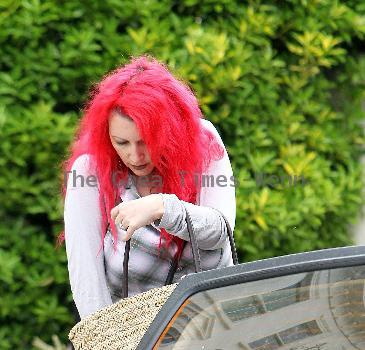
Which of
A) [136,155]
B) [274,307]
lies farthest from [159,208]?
[274,307]

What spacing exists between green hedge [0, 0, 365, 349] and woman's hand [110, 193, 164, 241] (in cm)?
196

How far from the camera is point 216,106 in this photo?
5348mm

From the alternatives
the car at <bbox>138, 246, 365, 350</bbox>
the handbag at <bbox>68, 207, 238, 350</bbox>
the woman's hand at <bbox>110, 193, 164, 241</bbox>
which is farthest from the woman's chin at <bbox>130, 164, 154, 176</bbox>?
the car at <bbox>138, 246, 365, 350</bbox>

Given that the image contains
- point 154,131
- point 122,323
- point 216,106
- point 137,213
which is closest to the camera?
point 122,323

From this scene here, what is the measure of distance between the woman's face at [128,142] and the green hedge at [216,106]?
5.55 ft

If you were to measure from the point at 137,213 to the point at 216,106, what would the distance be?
2.72m

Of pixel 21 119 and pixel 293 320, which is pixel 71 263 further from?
pixel 21 119

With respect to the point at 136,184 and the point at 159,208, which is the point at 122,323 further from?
the point at 136,184

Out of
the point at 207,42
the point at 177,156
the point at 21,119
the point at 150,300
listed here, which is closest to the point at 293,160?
the point at 207,42

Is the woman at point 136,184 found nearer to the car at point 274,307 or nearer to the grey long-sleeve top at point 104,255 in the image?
the grey long-sleeve top at point 104,255

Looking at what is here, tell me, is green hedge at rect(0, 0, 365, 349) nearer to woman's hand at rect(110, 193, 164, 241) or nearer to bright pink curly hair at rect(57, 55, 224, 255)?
bright pink curly hair at rect(57, 55, 224, 255)

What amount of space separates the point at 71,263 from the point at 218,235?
45 centimetres

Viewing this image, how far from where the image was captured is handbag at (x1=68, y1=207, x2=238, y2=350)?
8.11ft

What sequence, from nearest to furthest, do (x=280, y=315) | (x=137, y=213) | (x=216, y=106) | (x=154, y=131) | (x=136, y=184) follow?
(x=280, y=315)
(x=137, y=213)
(x=154, y=131)
(x=136, y=184)
(x=216, y=106)
